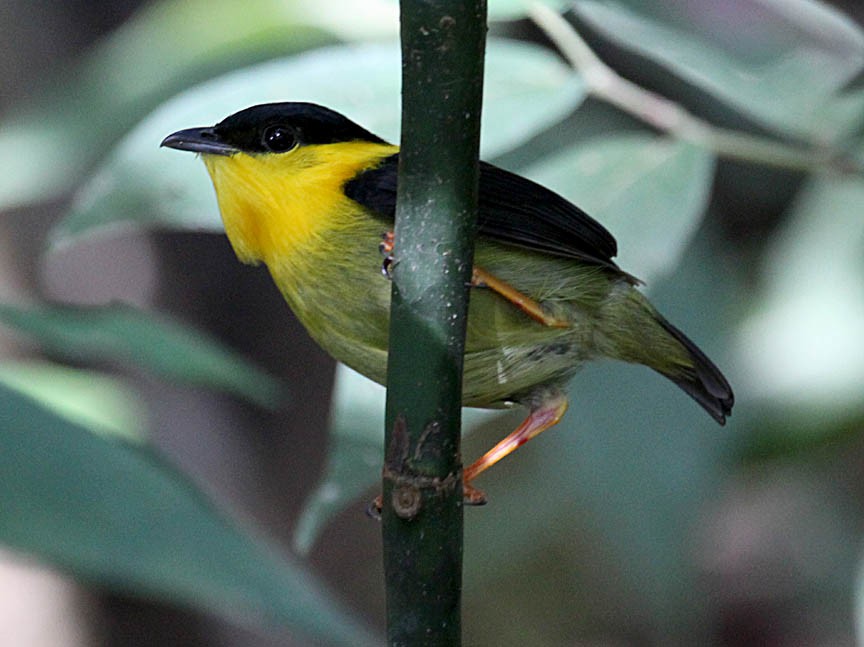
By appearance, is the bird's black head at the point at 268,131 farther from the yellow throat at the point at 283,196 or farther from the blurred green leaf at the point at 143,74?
the blurred green leaf at the point at 143,74

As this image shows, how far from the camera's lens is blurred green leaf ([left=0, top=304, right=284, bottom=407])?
6.52 feet

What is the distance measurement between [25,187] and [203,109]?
0.61 m

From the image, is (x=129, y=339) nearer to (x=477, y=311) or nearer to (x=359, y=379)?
(x=359, y=379)

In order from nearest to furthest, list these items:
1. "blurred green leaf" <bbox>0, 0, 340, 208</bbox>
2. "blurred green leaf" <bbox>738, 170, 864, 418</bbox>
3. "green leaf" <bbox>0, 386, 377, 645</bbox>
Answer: "green leaf" <bbox>0, 386, 377, 645</bbox> → "blurred green leaf" <bbox>0, 0, 340, 208</bbox> → "blurred green leaf" <bbox>738, 170, 864, 418</bbox>

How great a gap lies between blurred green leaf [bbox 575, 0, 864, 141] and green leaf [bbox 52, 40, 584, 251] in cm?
15

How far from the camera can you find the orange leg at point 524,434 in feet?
6.19

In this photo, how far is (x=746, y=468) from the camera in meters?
3.54

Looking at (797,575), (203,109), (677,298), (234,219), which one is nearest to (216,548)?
(234,219)

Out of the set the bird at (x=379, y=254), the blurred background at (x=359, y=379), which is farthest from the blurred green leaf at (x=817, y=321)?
the bird at (x=379, y=254)

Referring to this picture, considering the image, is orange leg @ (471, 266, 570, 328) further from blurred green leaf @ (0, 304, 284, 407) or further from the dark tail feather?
blurred green leaf @ (0, 304, 284, 407)

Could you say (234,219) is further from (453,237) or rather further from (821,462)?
(821,462)

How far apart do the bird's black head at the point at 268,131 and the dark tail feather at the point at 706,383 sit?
2.22 feet

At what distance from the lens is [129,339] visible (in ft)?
6.83

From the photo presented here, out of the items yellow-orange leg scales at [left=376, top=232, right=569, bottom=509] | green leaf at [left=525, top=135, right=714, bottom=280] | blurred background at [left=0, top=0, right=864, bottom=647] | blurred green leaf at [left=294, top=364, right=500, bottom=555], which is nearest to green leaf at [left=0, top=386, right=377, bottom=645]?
blurred background at [left=0, top=0, right=864, bottom=647]
